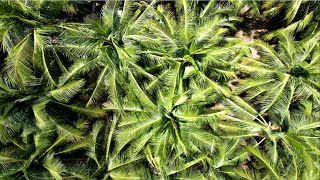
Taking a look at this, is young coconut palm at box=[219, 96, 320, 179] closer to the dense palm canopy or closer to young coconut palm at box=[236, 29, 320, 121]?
the dense palm canopy

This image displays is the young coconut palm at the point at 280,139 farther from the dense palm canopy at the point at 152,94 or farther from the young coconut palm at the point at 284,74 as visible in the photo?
the young coconut palm at the point at 284,74

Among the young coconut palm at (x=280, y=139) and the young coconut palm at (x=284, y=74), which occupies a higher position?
the young coconut palm at (x=284, y=74)

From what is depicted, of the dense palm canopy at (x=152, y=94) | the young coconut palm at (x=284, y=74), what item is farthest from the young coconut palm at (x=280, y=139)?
the young coconut palm at (x=284, y=74)

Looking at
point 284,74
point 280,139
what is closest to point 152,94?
point 284,74

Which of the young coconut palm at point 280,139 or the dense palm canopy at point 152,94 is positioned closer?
the dense palm canopy at point 152,94

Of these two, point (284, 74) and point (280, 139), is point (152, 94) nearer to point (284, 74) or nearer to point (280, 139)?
point (284, 74)

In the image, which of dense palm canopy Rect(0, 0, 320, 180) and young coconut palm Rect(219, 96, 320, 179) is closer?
dense palm canopy Rect(0, 0, 320, 180)

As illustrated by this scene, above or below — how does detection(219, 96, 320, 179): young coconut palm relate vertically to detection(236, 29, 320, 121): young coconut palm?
below

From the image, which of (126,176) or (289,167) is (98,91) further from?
(289,167)

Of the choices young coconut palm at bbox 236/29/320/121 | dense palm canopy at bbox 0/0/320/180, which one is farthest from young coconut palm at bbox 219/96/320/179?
young coconut palm at bbox 236/29/320/121
